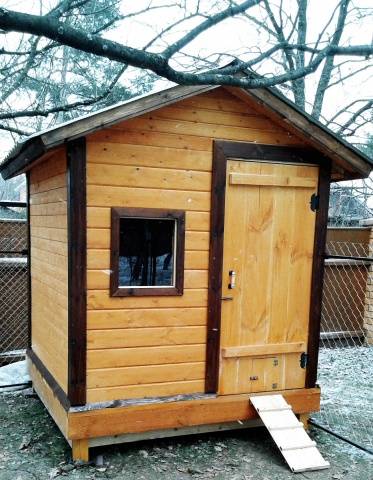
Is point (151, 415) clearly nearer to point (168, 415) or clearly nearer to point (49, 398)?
point (168, 415)

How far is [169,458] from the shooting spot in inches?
144

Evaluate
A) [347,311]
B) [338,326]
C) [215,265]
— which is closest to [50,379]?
[215,265]

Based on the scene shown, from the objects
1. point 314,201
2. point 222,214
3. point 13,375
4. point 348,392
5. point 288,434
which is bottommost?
point 348,392

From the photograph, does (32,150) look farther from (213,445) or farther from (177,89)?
(213,445)

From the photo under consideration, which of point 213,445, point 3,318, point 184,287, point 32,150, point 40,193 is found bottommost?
point 213,445

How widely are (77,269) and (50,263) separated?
0.84 meters

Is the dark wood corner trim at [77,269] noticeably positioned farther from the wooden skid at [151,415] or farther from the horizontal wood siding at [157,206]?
the wooden skid at [151,415]

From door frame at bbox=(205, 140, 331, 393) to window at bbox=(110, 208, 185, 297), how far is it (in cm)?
29

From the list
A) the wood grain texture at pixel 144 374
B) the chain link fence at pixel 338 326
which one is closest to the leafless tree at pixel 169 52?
the chain link fence at pixel 338 326

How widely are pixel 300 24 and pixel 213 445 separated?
24.0 ft

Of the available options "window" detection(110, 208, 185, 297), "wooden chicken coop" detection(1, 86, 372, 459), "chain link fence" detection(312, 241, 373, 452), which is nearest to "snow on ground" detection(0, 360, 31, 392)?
"wooden chicken coop" detection(1, 86, 372, 459)

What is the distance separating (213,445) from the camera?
12.8 feet

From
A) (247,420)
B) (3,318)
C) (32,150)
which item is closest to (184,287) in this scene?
(247,420)

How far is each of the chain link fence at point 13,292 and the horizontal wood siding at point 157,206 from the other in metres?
2.98
